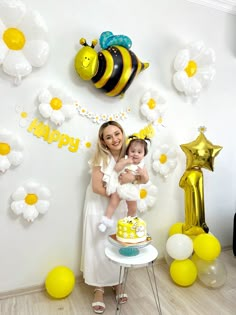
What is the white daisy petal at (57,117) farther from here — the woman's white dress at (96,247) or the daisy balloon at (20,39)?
the woman's white dress at (96,247)

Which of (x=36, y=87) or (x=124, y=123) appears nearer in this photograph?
(x=36, y=87)

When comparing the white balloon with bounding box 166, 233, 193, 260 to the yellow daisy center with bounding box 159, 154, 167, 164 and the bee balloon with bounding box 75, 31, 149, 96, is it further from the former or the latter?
the bee balloon with bounding box 75, 31, 149, 96

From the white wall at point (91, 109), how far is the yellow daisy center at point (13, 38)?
0.70ft

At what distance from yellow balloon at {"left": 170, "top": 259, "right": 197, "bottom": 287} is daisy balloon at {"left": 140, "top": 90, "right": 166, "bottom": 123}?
1.16m

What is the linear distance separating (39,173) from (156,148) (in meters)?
0.99

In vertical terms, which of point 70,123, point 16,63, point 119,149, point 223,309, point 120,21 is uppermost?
point 120,21

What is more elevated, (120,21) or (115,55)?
(120,21)

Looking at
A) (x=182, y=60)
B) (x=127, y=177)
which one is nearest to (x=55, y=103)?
(x=127, y=177)

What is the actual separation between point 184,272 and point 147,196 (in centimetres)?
64

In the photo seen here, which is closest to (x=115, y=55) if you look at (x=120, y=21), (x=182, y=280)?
(x=120, y=21)

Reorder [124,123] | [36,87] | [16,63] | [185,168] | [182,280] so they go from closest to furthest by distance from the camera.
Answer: [16,63], [36,87], [182,280], [124,123], [185,168]

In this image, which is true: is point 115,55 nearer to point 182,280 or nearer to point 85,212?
point 85,212

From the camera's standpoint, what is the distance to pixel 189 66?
2400 millimetres

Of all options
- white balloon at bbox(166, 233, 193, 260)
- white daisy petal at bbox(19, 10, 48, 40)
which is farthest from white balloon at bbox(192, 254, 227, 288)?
white daisy petal at bbox(19, 10, 48, 40)
